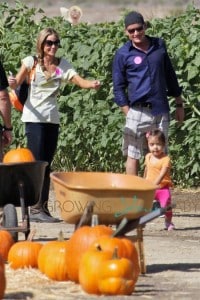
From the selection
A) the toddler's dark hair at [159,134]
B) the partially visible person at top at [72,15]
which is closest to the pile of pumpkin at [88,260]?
the toddler's dark hair at [159,134]

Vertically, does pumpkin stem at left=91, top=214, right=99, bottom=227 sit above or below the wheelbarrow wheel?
above

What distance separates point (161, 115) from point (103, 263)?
436cm

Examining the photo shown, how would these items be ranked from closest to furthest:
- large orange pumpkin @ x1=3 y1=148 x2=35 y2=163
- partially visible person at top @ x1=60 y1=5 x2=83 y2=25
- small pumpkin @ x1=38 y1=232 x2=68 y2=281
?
small pumpkin @ x1=38 y1=232 x2=68 y2=281
large orange pumpkin @ x1=3 y1=148 x2=35 y2=163
partially visible person at top @ x1=60 y1=5 x2=83 y2=25

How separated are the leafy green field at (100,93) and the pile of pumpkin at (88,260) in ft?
18.4

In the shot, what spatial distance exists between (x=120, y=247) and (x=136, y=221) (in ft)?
1.38

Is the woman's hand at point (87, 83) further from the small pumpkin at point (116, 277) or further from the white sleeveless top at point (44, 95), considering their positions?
the small pumpkin at point (116, 277)

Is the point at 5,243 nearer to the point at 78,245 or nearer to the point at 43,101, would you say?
the point at 78,245

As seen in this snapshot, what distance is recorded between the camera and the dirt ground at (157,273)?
8.34 m

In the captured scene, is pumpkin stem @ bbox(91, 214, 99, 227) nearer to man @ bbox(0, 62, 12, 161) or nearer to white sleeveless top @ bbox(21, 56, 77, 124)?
man @ bbox(0, 62, 12, 161)

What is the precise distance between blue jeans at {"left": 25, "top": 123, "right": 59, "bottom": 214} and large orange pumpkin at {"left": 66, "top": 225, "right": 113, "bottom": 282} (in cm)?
384

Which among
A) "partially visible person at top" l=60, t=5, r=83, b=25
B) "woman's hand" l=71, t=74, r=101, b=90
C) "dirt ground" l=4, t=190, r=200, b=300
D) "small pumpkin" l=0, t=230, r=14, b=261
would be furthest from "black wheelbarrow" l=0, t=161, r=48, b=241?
"partially visible person at top" l=60, t=5, r=83, b=25

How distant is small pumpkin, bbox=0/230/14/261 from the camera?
31.2 ft

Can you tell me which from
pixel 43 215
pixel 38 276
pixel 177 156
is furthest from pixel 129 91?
pixel 38 276

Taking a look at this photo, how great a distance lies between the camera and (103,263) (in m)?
8.21
